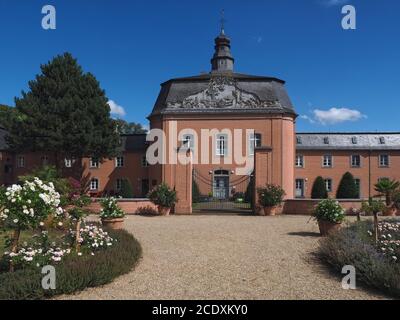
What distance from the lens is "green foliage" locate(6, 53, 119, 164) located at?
28.7 meters

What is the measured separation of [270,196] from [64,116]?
63.9 ft

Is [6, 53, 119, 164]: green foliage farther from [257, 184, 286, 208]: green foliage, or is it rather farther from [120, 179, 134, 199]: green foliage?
A: [257, 184, 286, 208]: green foliage

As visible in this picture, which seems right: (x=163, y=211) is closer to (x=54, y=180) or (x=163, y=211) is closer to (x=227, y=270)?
(x=54, y=180)

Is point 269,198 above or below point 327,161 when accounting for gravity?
below

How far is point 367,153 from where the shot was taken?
123 feet

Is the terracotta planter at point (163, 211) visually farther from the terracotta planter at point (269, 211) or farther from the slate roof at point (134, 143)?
the slate roof at point (134, 143)

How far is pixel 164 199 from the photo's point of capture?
17953 millimetres

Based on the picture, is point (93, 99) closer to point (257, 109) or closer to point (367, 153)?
point (257, 109)

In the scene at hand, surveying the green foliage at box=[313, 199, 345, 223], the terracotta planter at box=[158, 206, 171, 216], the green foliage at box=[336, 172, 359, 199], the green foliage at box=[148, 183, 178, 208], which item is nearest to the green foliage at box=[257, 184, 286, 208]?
the green foliage at box=[148, 183, 178, 208]

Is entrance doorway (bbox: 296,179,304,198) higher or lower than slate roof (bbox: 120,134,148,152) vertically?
lower

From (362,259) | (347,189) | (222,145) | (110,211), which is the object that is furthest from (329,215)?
(347,189)

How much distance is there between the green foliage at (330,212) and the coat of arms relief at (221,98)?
18.3 meters

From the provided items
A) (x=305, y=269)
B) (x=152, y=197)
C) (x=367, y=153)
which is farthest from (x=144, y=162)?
(x=305, y=269)
